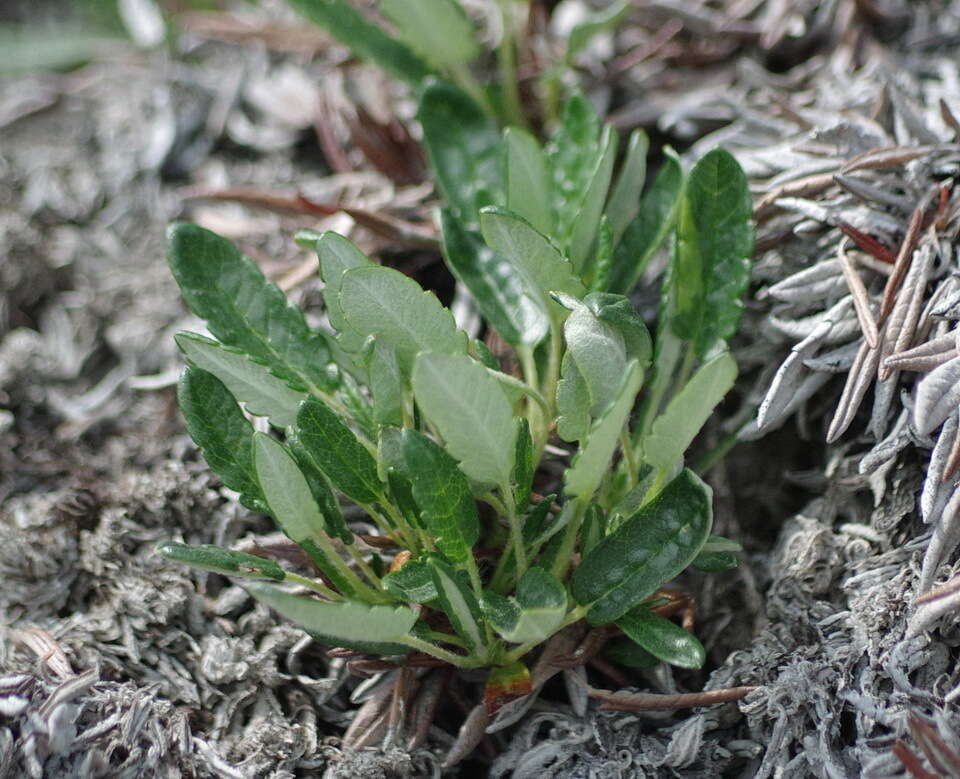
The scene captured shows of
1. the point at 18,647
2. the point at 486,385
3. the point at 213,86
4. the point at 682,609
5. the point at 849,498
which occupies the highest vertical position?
the point at 486,385

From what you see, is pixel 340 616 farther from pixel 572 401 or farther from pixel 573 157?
pixel 573 157

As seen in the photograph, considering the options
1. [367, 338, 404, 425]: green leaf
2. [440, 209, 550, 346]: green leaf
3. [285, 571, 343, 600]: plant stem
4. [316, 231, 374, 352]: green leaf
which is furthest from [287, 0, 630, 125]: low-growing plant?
[285, 571, 343, 600]: plant stem

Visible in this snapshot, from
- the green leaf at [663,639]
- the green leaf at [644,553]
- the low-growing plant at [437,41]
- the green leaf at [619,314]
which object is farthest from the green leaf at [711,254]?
the low-growing plant at [437,41]

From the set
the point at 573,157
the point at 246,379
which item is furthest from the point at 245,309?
the point at 573,157

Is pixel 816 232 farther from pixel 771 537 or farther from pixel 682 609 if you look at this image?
pixel 682 609

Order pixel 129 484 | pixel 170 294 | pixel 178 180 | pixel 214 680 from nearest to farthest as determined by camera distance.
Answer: pixel 214 680 → pixel 129 484 → pixel 170 294 → pixel 178 180

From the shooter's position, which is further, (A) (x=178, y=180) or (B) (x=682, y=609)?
(A) (x=178, y=180)

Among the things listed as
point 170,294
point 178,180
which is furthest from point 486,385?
point 178,180

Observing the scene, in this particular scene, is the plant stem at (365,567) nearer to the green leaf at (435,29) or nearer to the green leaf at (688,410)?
the green leaf at (688,410)
